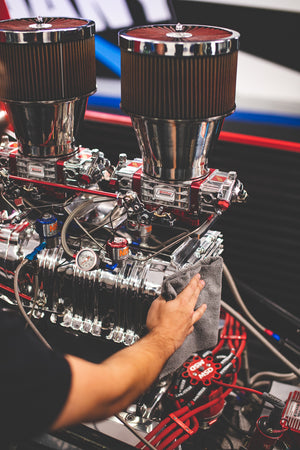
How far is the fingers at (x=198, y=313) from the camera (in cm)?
170

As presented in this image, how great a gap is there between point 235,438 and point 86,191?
1.44 meters

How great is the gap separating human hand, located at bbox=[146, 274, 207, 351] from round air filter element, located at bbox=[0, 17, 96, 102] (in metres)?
0.90

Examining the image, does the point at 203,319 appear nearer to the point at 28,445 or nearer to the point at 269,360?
the point at 28,445

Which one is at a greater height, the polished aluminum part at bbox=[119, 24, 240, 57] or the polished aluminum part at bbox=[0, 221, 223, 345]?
the polished aluminum part at bbox=[119, 24, 240, 57]

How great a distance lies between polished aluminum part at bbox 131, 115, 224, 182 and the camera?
1674mm

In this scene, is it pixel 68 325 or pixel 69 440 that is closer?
pixel 69 440

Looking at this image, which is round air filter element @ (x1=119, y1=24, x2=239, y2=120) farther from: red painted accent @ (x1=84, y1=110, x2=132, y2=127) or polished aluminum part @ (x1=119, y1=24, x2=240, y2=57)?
red painted accent @ (x1=84, y1=110, x2=132, y2=127)

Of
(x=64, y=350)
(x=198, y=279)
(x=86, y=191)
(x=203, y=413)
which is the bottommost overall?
(x=203, y=413)

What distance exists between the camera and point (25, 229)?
2064mm

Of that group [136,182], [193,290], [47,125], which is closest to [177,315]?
[193,290]

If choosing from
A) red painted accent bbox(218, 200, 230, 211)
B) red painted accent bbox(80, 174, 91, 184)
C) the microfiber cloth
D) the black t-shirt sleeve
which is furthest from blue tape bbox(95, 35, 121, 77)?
the black t-shirt sleeve

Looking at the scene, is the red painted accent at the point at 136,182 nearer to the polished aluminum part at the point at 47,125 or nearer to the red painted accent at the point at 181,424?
the polished aluminum part at the point at 47,125

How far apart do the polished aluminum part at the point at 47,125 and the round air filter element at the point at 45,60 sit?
1.7 inches

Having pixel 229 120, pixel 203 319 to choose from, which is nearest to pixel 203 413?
pixel 203 319
